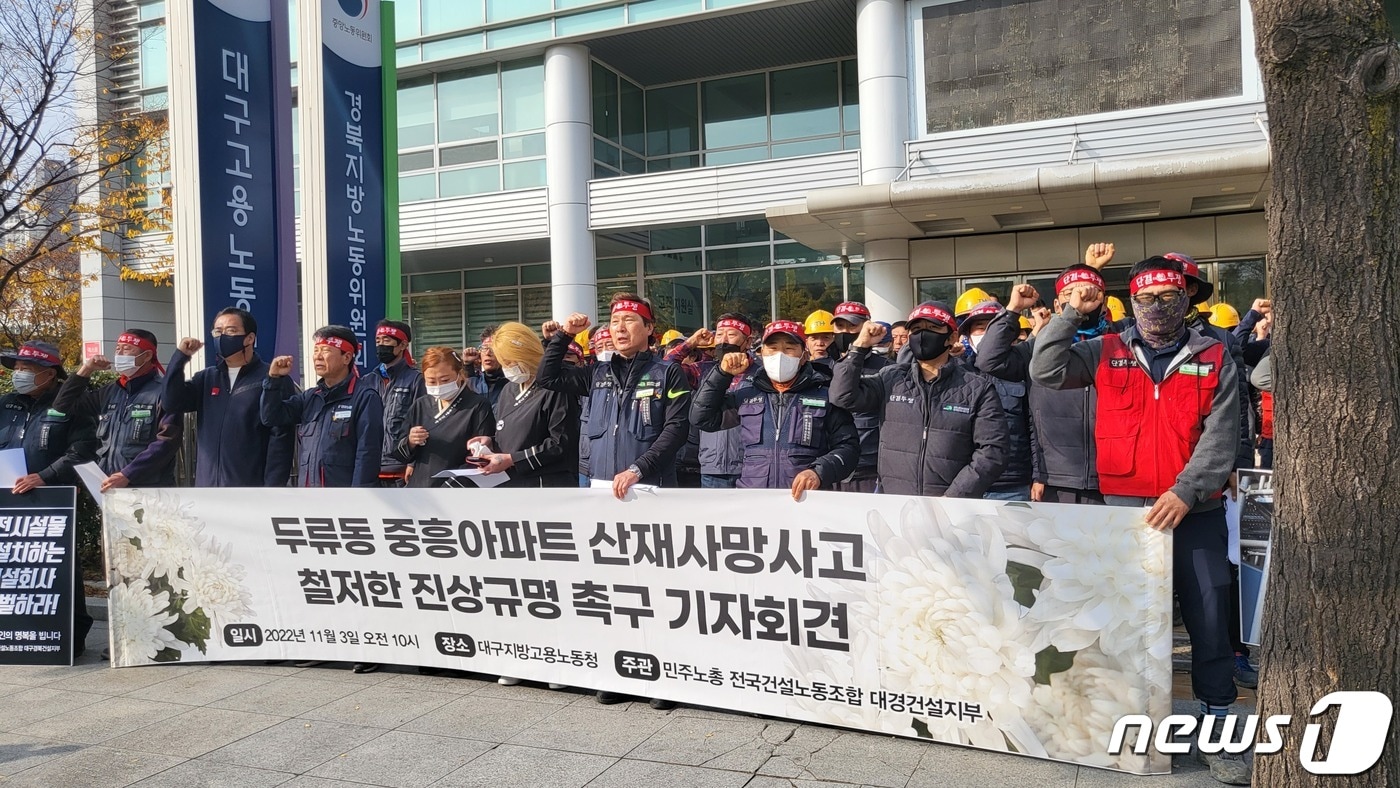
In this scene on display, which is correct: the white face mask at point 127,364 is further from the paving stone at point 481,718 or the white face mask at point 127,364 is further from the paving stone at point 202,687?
the paving stone at point 481,718

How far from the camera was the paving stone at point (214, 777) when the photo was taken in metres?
3.96

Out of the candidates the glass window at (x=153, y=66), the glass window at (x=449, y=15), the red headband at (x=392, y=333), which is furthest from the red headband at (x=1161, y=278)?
the glass window at (x=153, y=66)

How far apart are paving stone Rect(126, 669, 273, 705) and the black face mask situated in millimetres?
4044

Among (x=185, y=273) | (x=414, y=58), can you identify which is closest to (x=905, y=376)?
(x=185, y=273)

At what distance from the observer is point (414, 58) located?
763 inches

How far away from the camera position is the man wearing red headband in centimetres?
382

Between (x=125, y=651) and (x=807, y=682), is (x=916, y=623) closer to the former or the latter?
(x=807, y=682)

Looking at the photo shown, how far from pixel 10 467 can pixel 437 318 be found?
55.9 feet

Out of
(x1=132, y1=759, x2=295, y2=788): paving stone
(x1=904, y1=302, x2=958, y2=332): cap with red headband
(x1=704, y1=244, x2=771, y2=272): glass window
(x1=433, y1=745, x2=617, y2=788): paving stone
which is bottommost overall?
(x1=132, y1=759, x2=295, y2=788): paving stone

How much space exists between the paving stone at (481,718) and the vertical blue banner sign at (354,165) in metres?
6.00

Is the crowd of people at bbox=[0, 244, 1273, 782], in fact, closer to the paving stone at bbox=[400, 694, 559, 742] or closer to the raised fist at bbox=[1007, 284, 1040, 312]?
the raised fist at bbox=[1007, 284, 1040, 312]

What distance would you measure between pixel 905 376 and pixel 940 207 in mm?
10719

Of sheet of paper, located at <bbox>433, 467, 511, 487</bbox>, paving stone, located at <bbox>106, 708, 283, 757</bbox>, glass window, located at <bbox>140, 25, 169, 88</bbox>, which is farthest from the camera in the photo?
glass window, located at <bbox>140, 25, 169, 88</bbox>

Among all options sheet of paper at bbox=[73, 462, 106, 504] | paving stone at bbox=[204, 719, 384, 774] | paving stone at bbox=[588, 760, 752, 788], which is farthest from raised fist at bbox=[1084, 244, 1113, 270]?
sheet of paper at bbox=[73, 462, 106, 504]
